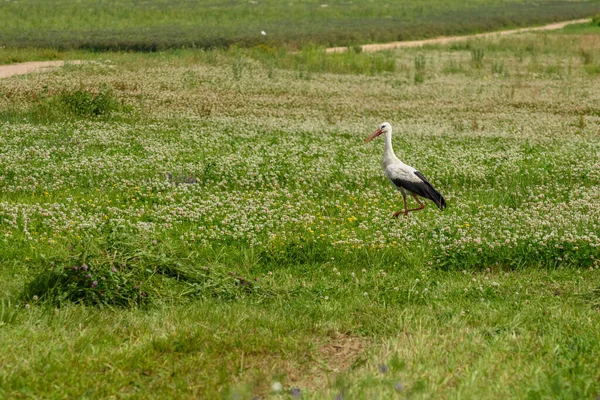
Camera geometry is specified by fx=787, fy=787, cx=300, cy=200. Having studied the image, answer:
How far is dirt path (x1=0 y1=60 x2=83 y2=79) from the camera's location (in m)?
34.6

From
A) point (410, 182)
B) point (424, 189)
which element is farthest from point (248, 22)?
point (424, 189)

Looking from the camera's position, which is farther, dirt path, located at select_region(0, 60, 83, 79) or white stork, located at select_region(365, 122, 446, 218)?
dirt path, located at select_region(0, 60, 83, 79)

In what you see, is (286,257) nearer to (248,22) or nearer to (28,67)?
(28,67)

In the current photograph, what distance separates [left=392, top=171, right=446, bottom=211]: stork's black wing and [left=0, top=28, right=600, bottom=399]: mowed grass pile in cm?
29

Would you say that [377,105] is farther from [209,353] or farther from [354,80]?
[209,353]

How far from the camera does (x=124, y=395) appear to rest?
6.01 metres

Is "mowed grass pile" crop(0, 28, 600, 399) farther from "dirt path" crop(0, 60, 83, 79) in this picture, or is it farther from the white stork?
"dirt path" crop(0, 60, 83, 79)


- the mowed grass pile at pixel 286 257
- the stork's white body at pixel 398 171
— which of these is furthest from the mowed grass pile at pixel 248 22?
the stork's white body at pixel 398 171

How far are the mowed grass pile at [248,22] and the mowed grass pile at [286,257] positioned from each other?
27.1m

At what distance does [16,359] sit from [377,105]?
2366cm

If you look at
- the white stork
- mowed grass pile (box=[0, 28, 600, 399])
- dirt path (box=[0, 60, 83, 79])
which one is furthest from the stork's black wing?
dirt path (box=[0, 60, 83, 79])

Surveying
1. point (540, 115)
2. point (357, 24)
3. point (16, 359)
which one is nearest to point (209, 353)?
point (16, 359)

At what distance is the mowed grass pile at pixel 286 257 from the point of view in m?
6.50

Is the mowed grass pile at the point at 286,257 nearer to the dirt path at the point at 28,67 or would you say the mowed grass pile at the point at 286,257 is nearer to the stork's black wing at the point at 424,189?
the stork's black wing at the point at 424,189
